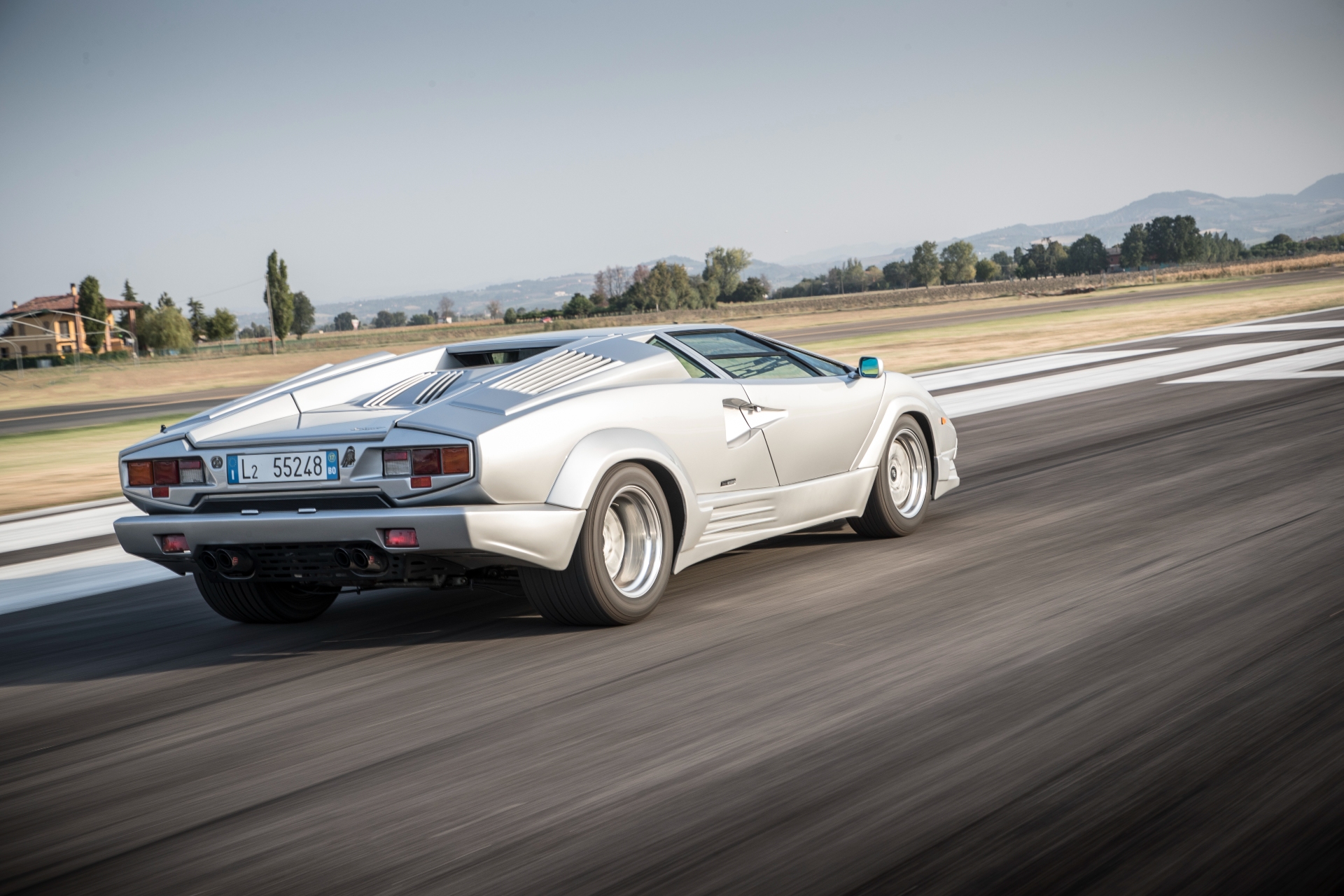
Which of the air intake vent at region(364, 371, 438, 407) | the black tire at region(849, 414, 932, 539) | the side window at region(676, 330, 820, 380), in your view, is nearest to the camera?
the air intake vent at region(364, 371, 438, 407)

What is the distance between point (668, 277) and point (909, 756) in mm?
157393

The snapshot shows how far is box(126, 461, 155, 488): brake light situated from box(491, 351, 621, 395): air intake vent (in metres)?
1.54

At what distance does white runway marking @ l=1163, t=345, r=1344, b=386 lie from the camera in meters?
15.7

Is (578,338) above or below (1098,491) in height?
above

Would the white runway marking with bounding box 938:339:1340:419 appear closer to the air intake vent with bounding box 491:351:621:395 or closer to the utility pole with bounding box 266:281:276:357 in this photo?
the air intake vent with bounding box 491:351:621:395

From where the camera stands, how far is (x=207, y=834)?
10.6 feet

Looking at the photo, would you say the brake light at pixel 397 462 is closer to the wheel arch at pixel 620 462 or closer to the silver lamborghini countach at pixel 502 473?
the silver lamborghini countach at pixel 502 473

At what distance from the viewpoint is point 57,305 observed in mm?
134250

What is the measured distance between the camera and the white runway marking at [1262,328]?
25328 millimetres

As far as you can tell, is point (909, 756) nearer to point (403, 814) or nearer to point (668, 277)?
point (403, 814)

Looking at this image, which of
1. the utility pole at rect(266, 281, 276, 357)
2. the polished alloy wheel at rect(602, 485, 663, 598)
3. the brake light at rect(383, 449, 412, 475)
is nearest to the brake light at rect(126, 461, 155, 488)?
the brake light at rect(383, 449, 412, 475)

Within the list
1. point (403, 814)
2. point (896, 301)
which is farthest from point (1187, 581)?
point (896, 301)

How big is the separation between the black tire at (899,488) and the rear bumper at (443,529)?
8.17 feet

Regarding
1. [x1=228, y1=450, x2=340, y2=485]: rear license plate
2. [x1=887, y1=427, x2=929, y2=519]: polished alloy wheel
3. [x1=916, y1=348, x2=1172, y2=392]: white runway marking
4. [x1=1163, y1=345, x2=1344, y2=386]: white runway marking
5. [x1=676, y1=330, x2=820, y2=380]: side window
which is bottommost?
[x1=916, y1=348, x2=1172, y2=392]: white runway marking
